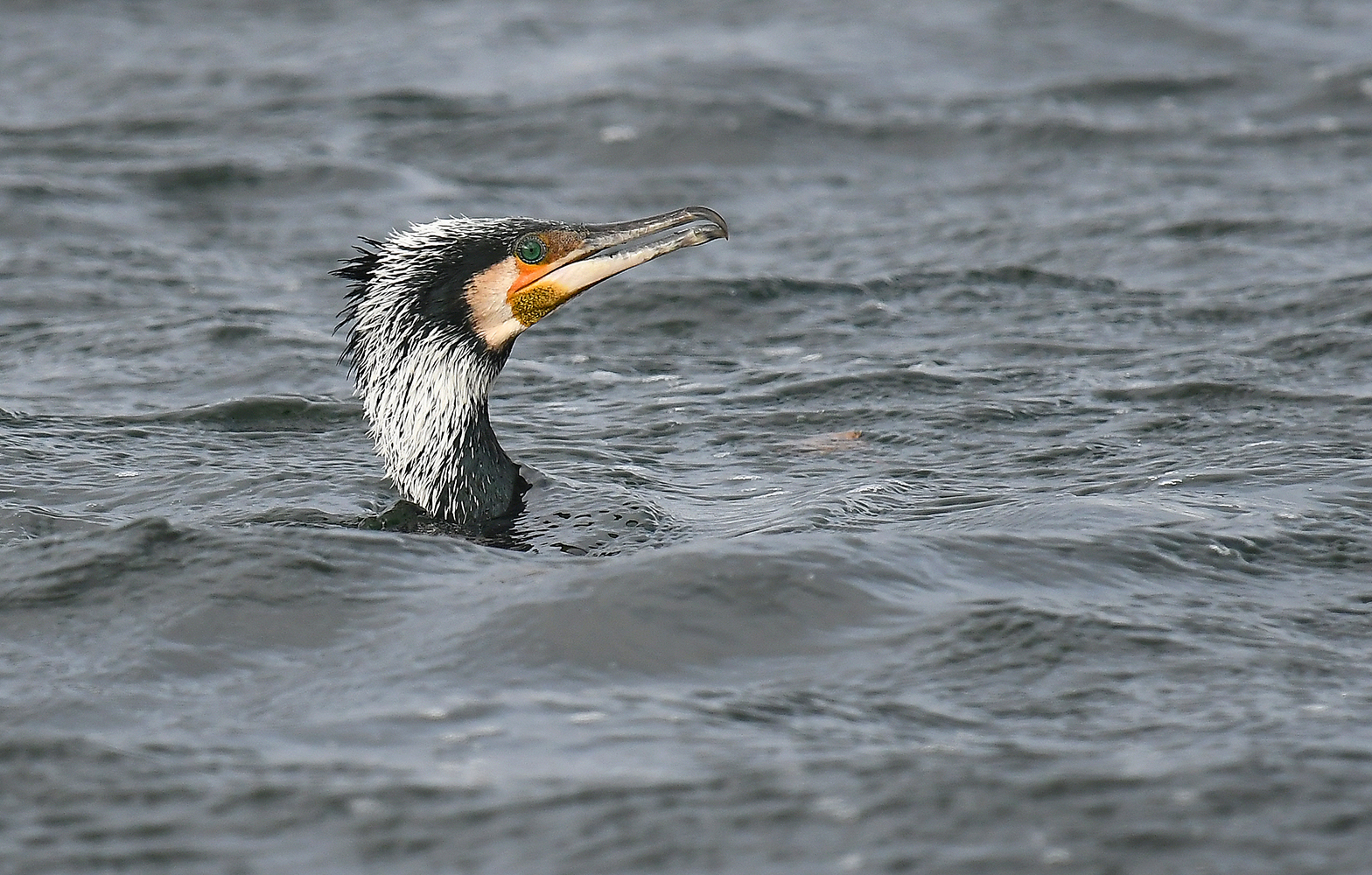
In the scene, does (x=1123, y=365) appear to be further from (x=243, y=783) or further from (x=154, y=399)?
(x=243, y=783)

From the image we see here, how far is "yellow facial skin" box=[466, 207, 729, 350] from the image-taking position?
23.2 ft

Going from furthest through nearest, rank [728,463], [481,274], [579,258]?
[728,463]
[579,258]
[481,274]

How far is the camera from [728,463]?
27.0ft

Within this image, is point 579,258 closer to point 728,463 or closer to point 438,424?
point 438,424

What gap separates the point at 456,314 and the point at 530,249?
1.23ft

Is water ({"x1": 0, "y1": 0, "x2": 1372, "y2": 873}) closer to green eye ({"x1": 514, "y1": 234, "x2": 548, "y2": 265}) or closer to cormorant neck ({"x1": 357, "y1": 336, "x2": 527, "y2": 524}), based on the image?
cormorant neck ({"x1": 357, "y1": 336, "x2": 527, "y2": 524})

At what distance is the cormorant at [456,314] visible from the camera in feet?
23.1

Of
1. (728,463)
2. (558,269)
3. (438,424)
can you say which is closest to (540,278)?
(558,269)

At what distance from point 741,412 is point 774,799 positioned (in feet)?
14.1

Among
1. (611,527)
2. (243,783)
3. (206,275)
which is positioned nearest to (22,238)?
(206,275)

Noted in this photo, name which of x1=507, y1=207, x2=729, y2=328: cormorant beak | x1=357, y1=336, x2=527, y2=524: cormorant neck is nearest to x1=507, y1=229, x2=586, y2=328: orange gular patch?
x1=507, y1=207, x2=729, y2=328: cormorant beak

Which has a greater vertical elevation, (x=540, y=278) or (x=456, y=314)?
(x=540, y=278)

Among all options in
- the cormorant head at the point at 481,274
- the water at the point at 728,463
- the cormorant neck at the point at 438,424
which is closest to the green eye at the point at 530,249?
the cormorant head at the point at 481,274

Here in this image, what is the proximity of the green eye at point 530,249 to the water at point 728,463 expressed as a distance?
1028mm
